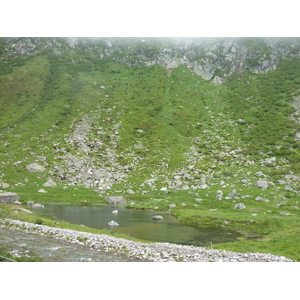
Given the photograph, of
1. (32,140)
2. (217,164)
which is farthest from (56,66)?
(217,164)

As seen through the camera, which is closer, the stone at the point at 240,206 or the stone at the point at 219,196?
the stone at the point at 240,206

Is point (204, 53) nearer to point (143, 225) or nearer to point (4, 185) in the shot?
point (4, 185)

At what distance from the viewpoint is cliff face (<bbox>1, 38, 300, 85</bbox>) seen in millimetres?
167375

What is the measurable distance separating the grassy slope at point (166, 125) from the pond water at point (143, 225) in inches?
198

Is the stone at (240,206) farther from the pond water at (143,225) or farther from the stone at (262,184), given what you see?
the stone at (262,184)

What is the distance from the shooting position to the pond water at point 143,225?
4049 centimetres

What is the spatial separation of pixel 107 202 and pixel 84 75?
12164 cm

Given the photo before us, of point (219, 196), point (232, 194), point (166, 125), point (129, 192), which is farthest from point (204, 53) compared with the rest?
point (219, 196)

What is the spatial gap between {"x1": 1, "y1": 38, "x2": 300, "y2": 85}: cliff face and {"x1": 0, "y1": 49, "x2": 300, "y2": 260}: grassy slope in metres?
9.59

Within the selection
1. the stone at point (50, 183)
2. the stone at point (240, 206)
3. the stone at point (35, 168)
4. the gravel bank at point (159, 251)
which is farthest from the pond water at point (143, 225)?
the stone at point (35, 168)

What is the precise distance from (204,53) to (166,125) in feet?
271

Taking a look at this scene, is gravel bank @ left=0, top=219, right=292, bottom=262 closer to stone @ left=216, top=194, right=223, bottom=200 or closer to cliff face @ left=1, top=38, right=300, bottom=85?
stone @ left=216, top=194, right=223, bottom=200


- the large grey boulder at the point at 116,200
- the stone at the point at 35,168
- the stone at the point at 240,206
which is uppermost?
the stone at the point at 240,206

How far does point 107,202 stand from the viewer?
72625 mm
